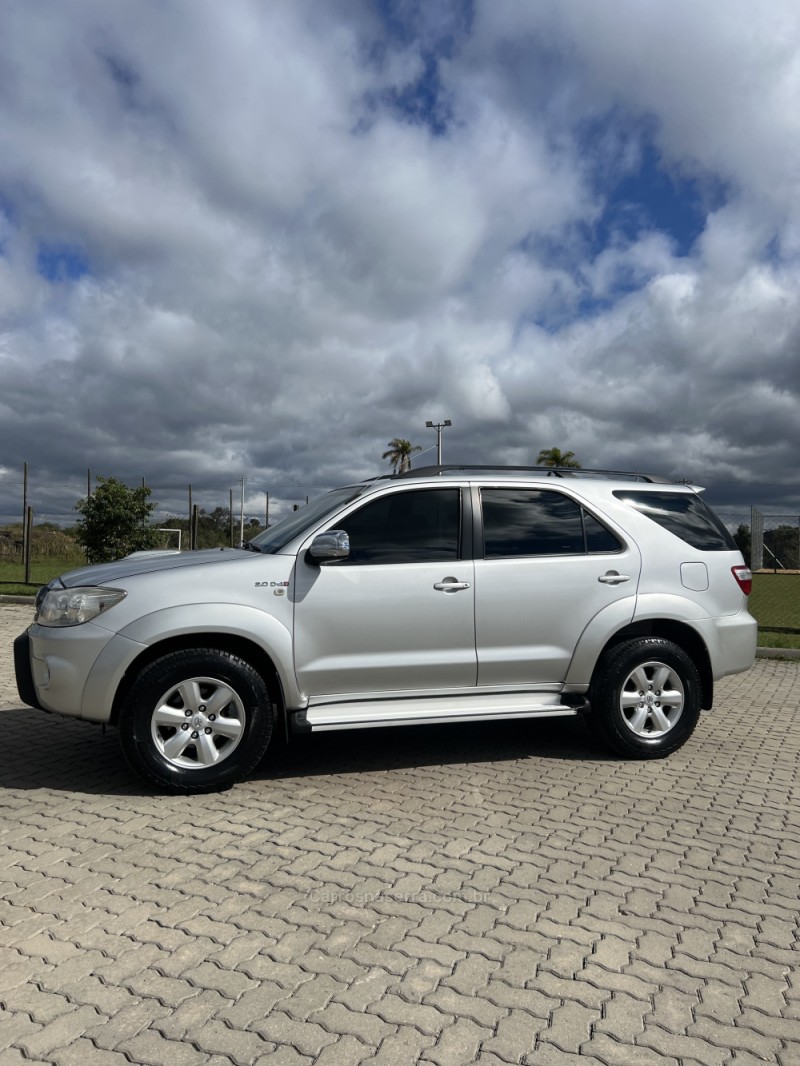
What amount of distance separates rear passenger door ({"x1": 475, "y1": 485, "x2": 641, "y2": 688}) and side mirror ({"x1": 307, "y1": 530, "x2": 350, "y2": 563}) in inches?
37.0

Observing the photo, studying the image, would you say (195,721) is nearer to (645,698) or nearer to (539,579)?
(539,579)

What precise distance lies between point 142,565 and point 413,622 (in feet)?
5.55

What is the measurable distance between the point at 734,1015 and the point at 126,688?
346cm

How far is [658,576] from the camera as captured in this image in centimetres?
583

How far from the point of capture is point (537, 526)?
5.72 m

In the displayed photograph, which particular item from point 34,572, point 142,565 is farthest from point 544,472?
point 34,572

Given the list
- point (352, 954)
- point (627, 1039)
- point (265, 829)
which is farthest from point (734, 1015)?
point (265, 829)

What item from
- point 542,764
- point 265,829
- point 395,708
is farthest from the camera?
point 542,764

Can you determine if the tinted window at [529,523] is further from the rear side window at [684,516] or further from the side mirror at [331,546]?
the side mirror at [331,546]

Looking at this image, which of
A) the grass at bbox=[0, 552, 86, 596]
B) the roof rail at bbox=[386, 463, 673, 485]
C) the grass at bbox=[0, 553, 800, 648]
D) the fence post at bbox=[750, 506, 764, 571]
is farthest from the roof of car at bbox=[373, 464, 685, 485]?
the fence post at bbox=[750, 506, 764, 571]

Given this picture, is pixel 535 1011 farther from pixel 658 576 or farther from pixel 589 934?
pixel 658 576

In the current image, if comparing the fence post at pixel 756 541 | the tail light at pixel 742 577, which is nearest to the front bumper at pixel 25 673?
the tail light at pixel 742 577

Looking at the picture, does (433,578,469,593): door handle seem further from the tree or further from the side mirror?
the tree

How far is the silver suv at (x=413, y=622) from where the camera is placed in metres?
4.88
